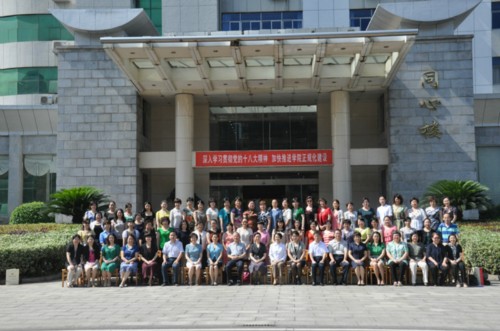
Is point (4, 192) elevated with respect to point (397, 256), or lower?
elevated

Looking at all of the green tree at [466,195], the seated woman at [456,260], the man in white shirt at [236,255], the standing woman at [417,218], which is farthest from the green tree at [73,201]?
the seated woman at [456,260]

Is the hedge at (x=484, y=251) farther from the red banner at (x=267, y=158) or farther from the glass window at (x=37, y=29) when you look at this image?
the glass window at (x=37, y=29)

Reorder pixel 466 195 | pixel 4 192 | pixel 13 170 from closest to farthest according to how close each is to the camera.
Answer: pixel 466 195 → pixel 13 170 → pixel 4 192

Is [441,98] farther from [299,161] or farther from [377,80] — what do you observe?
[299,161]

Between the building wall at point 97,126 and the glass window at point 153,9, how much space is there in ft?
24.5

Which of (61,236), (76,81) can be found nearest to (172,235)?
(61,236)

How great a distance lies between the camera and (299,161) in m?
23.2

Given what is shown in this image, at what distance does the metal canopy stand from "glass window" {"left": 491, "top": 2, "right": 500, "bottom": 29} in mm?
11823

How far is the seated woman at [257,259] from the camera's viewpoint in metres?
13.3

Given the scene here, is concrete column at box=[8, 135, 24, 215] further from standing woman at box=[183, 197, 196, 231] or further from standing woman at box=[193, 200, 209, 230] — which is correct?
standing woman at box=[193, 200, 209, 230]

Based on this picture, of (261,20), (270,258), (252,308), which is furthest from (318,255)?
(261,20)

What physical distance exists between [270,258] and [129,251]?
316 centimetres

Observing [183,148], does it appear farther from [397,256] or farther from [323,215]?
[397,256]

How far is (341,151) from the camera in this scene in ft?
75.3
